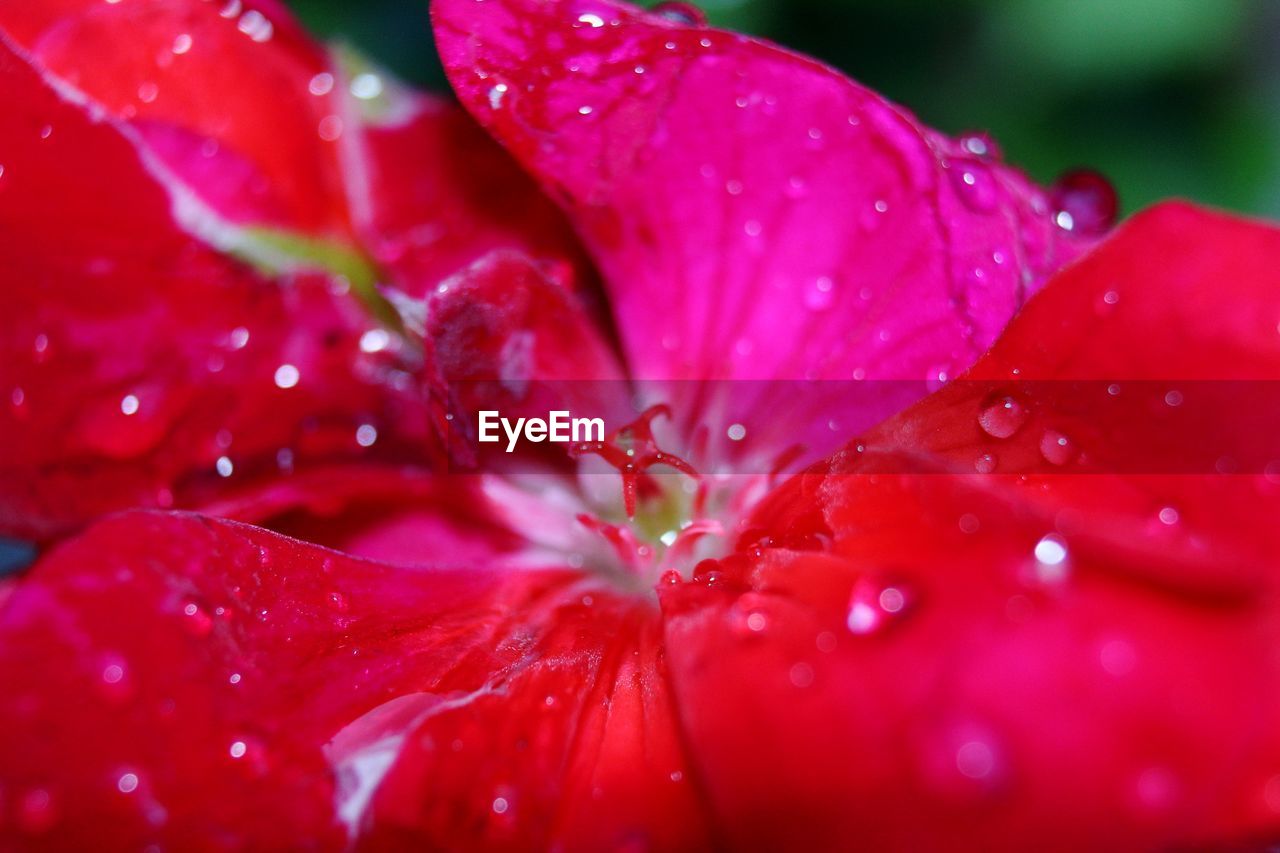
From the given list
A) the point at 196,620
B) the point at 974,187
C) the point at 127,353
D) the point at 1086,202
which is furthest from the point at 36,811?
the point at 1086,202

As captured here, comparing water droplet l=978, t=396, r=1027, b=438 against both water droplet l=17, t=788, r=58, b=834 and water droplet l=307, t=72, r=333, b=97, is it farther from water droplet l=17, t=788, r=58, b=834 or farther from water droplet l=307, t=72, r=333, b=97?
water droplet l=307, t=72, r=333, b=97

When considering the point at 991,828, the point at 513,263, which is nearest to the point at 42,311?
the point at 513,263

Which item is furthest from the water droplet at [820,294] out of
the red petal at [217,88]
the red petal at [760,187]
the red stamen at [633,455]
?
the red petal at [217,88]

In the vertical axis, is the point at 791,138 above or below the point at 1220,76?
above

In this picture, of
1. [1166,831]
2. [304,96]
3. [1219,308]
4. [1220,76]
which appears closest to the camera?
[1166,831]

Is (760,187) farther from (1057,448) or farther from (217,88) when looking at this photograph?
(217,88)

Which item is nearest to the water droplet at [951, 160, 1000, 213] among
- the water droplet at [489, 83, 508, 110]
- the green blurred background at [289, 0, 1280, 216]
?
the water droplet at [489, 83, 508, 110]

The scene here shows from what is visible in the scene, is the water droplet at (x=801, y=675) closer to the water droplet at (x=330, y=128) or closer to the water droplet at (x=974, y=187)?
the water droplet at (x=974, y=187)

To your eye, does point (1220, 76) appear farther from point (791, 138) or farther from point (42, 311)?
point (42, 311)
